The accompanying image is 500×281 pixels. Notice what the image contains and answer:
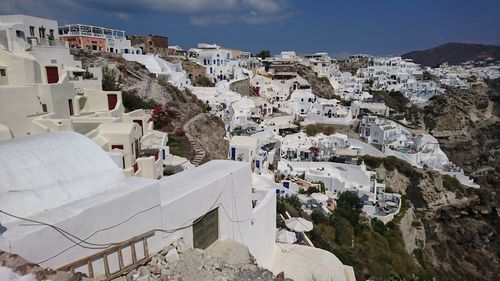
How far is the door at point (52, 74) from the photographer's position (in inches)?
546

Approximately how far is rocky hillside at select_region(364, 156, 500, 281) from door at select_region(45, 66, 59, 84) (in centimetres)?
2955

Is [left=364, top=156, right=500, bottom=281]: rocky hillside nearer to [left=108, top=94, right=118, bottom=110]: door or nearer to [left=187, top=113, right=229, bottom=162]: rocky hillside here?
[left=187, top=113, right=229, bottom=162]: rocky hillside

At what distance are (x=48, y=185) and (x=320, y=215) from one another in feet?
61.2

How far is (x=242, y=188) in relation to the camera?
24.2ft

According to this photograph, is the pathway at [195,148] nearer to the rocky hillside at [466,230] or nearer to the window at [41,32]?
the window at [41,32]

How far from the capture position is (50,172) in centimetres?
465

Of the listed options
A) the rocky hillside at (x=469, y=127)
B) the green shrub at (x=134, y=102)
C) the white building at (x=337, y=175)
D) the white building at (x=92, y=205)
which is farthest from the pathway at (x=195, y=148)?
the rocky hillside at (x=469, y=127)

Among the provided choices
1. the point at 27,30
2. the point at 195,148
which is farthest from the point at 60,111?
→ the point at 27,30

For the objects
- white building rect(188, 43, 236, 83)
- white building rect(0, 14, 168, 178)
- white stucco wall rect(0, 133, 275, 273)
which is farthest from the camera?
white building rect(188, 43, 236, 83)

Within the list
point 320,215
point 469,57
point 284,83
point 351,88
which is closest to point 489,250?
point 320,215

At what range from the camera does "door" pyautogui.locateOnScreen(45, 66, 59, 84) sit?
45.5ft

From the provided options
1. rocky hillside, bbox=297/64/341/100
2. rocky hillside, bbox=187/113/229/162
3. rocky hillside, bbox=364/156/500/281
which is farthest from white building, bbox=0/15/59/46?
rocky hillside, bbox=297/64/341/100

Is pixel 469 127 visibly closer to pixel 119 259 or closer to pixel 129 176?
pixel 129 176

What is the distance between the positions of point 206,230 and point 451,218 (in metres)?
34.6
